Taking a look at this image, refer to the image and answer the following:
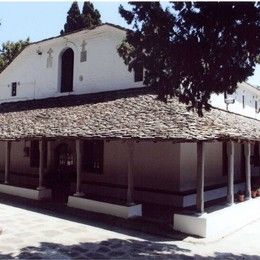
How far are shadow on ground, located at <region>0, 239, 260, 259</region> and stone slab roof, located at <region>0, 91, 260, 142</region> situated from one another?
3.16m

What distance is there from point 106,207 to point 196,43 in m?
7.43

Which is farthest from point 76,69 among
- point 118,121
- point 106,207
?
point 106,207

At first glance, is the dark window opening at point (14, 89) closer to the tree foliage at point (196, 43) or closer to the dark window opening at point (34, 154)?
the dark window opening at point (34, 154)

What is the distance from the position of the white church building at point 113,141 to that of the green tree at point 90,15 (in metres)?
12.0

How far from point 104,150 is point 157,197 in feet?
11.5

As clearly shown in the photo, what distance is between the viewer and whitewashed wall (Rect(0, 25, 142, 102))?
18.4 m

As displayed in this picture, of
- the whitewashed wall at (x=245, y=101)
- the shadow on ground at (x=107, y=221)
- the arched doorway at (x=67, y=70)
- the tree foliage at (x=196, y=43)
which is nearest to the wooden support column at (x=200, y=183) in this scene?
the shadow on ground at (x=107, y=221)

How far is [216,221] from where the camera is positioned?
38.2 feet

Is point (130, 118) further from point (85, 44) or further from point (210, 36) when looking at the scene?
point (85, 44)

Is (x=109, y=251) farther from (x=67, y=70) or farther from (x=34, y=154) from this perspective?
(x=67, y=70)

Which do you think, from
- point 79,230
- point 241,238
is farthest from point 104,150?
point 241,238

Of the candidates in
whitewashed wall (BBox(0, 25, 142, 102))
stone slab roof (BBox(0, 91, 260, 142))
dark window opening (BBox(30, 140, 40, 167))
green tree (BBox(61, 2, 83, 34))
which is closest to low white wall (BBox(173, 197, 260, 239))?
stone slab roof (BBox(0, 91, 260, 142))

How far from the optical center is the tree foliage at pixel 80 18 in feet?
111

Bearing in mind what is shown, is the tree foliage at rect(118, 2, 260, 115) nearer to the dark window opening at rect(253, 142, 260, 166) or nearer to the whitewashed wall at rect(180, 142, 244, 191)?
the whitewashed wall at rect(180, 142, 244, 191)
